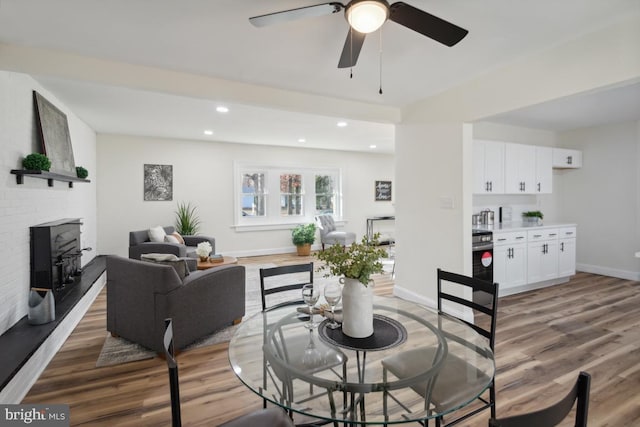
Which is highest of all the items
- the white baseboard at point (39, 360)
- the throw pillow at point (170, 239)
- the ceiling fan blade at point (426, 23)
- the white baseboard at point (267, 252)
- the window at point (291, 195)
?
the ceiling fan blade at point (426, 23)

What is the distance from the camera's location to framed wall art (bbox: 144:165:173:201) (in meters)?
6.26

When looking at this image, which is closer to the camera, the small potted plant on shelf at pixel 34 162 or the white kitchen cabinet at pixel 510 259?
the small potted plant on shelf at pixel 34 162

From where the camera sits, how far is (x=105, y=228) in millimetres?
5938

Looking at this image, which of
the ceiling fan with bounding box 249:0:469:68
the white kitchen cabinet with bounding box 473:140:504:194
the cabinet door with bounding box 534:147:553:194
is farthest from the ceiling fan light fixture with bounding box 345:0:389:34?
the cabinet door with bounding box 534:147:553:194

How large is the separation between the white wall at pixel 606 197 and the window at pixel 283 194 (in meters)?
4.85

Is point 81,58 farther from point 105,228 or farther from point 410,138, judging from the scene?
point 105,228

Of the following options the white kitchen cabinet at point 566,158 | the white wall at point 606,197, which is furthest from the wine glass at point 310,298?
the white wall at point 606,197

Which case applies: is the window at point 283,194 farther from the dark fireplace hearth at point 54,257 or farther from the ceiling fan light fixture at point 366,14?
the ceiling fan light fixture at point 366,14

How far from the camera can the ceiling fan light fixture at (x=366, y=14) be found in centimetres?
162

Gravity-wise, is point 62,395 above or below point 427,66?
below

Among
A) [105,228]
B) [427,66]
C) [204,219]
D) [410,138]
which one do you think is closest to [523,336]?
[410,138]

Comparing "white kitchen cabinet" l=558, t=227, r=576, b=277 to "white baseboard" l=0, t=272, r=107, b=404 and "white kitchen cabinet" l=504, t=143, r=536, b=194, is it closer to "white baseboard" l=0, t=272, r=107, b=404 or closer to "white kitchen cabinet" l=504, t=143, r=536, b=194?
"white kitchen cabinet" l=504, t=143, r=536, b=194

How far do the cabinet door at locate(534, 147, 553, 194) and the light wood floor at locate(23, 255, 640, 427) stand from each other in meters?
2.06

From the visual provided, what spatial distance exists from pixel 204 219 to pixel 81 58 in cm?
441
